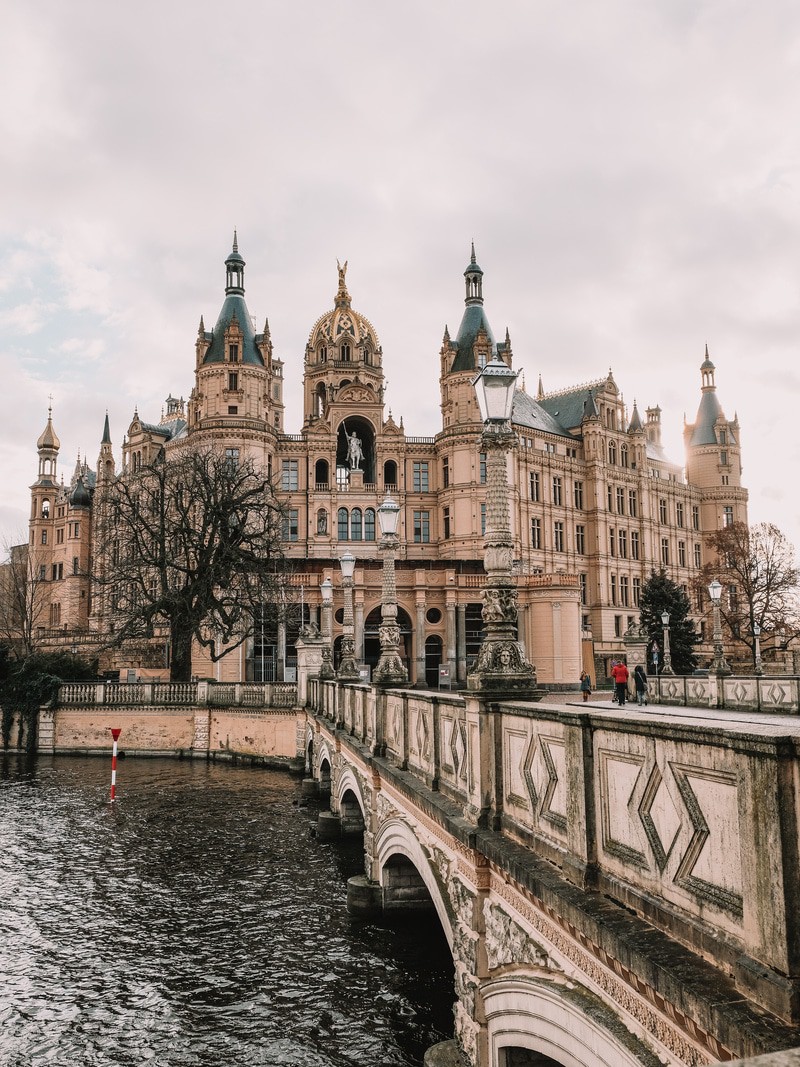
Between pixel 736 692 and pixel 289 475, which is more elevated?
pixel 289 475

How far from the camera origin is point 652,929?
452 centimetres

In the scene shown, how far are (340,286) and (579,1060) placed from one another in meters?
76.7

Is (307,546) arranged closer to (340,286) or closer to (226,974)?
(340,286)

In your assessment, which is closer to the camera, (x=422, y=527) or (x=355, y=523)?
(x=355, y=523)

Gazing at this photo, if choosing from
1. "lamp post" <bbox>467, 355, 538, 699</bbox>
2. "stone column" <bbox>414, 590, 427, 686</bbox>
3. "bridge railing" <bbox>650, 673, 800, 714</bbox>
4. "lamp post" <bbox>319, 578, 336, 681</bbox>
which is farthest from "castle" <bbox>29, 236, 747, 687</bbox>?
"lamp post" <bbox>467, 355, 538, 699</bbox>

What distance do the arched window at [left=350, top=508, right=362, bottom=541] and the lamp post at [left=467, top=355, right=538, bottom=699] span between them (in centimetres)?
5747

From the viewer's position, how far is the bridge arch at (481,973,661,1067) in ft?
14.8

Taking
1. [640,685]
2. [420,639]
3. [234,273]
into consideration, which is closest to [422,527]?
[420,639]

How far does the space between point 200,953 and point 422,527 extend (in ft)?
184

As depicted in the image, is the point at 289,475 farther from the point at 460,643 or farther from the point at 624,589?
the point at 624,589

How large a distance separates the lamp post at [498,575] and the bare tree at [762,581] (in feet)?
180

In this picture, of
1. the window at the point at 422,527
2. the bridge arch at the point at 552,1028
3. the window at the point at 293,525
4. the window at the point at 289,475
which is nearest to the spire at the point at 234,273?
the window at the point at 289,475

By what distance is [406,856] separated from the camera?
12.9 m

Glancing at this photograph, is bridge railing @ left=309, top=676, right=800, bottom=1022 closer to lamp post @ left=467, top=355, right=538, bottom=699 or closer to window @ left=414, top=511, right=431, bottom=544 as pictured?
lamp post @ left=467, top=355, right=538, bottom=699
